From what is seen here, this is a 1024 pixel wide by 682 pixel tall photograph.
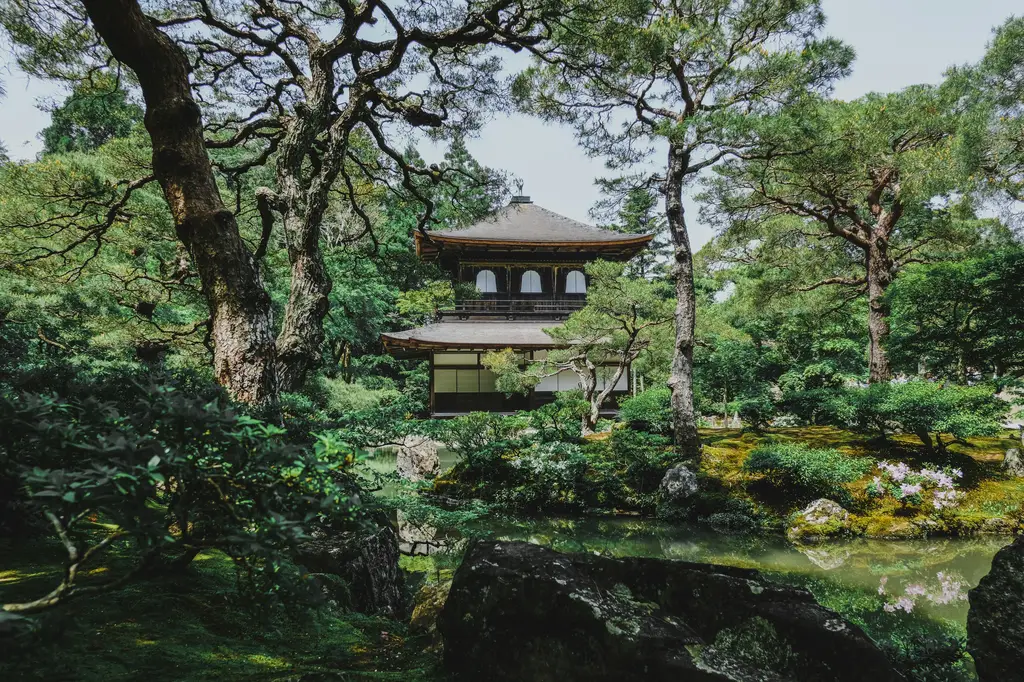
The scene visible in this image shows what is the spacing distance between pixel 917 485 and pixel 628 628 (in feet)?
22.5

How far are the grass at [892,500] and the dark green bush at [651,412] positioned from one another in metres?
0.90

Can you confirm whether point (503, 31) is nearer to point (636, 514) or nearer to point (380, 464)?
point (636, 514)

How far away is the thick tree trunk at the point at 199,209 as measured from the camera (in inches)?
109

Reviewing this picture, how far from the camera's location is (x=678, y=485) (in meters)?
7.36

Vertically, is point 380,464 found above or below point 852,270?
below

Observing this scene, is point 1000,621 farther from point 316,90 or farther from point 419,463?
point 419,463

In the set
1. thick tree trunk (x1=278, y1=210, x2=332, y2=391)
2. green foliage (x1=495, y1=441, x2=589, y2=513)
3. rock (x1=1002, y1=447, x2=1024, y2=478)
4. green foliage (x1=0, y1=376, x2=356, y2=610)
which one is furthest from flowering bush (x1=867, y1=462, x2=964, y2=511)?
green foliage (x1=0, y1=376, x2=356, y2=610)

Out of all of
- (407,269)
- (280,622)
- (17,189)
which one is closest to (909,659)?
(280,622)

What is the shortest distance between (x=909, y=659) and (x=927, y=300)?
6878 mm

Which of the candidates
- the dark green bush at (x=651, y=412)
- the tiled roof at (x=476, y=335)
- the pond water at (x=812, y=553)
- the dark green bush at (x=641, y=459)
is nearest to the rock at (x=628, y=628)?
the pond water at (x=812, y=553)

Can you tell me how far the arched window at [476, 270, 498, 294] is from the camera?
56.3 feet

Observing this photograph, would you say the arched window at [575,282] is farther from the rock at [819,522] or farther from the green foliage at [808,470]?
the rock at [819,522]

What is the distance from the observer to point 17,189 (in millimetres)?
6027

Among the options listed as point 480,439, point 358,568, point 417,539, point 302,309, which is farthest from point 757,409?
point 358,568
